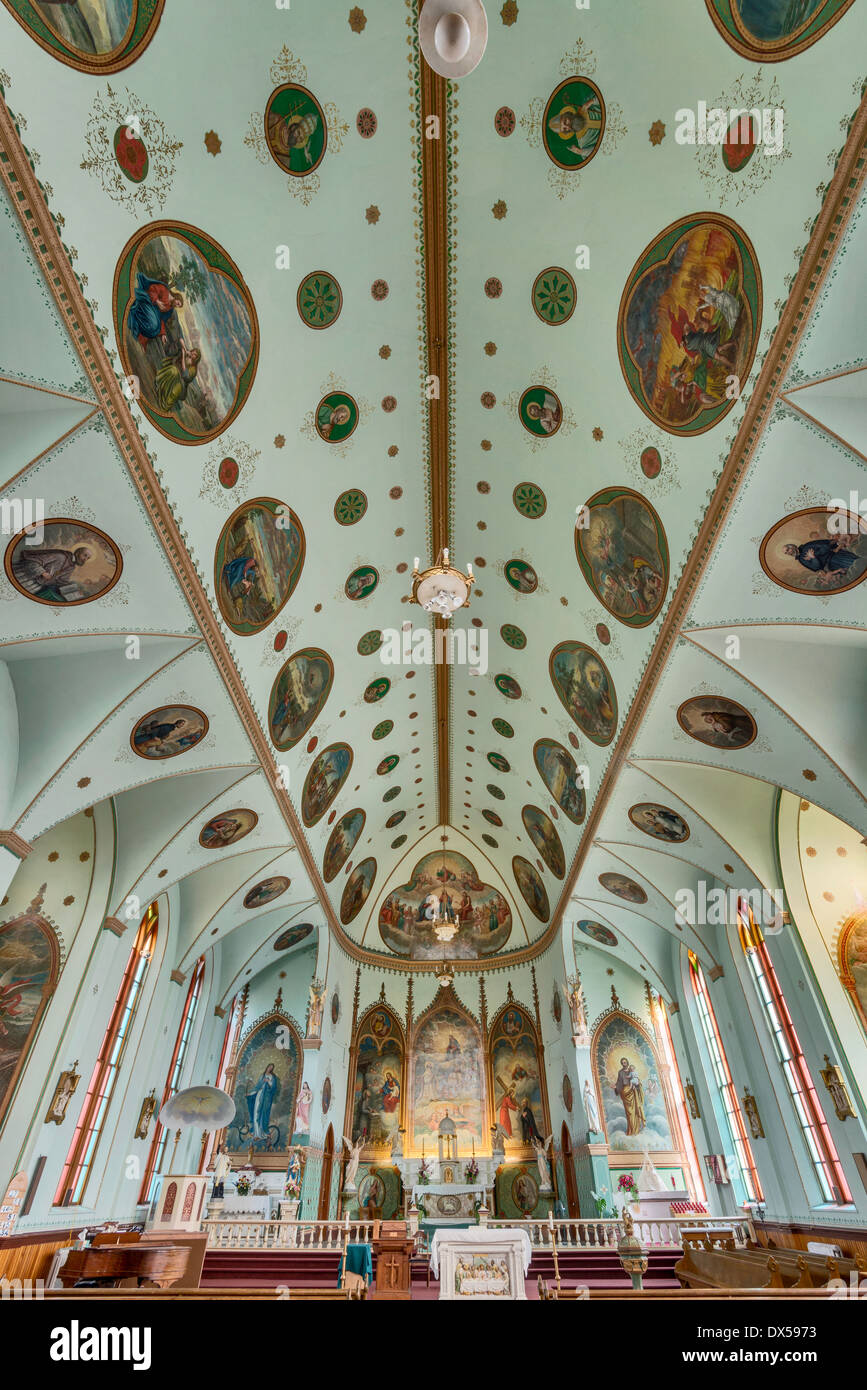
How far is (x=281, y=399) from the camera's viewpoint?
371 inches

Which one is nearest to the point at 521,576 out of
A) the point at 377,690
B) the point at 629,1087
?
the point at 377,690

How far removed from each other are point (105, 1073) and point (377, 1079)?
36.7ft

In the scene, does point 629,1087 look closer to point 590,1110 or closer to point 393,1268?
point 590,1110

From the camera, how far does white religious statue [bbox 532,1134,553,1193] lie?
20156 mm

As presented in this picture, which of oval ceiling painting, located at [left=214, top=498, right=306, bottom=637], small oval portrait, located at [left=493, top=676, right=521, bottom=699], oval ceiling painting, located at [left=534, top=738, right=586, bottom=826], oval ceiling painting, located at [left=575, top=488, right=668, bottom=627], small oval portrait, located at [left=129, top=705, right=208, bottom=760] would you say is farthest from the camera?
oval ceiling painting, located at [left=534, top=738, right=586, bottom=826]

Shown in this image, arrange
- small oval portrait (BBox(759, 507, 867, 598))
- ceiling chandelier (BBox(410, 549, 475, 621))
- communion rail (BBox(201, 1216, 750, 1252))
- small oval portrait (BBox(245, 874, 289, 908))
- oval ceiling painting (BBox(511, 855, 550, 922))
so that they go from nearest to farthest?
1. small oval portrait (BBox(759, 507, 867, 598))
2. ceiling chandelier (BBox(410, 549, 475, 621))
3. communion rail (BBox(201, 1216, 750, 1252))
4. small oval portrait (BBox(245, 874, 289, 908))
5. oval ceiling painting (BBox(511, 855, 550, 922))

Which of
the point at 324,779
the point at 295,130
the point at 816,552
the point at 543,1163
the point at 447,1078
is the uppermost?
the point at 324,779

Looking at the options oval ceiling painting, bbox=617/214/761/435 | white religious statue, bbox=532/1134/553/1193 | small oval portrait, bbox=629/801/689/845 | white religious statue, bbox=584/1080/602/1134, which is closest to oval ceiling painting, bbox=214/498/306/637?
oval ceiling painting, bbox=617/214/761/435

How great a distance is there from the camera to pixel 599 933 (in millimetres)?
23016

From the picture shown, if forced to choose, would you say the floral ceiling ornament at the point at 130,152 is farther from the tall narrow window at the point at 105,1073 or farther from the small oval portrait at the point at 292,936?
the small oval portrait at the point at 292,936

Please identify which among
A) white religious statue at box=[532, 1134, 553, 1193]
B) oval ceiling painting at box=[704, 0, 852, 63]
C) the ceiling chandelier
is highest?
oval ceiling painting at box=[704, 0, 852, 63]

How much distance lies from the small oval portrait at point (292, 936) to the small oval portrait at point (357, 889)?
1.29 meters

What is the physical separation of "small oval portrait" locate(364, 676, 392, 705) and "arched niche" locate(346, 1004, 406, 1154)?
13483 mm

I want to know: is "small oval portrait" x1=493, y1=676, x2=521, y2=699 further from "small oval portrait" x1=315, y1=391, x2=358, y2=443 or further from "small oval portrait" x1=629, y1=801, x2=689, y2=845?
"small oval portrait" x1=315, y1=391, x2=358, y2=443
